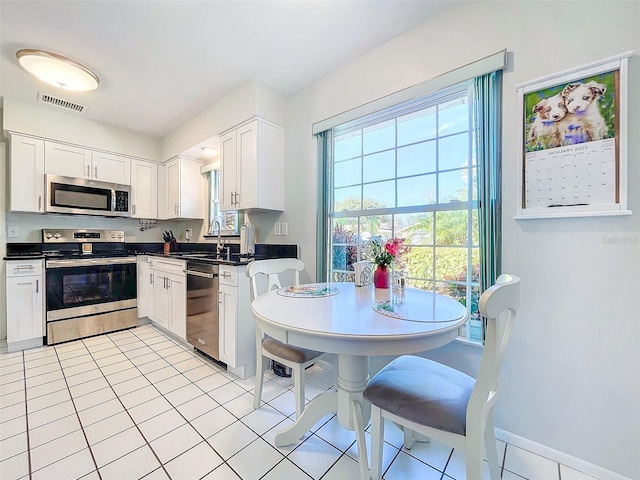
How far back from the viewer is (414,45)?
6.12 feet

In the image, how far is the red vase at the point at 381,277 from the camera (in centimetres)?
169

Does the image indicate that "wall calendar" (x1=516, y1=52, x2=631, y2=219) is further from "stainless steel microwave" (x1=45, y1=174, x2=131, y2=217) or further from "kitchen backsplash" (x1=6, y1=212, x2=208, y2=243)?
"stainless steel microwave" (x1=45, y1=174, x2=131, y2=217)

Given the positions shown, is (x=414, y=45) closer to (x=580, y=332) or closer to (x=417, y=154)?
(x=417, y=154)

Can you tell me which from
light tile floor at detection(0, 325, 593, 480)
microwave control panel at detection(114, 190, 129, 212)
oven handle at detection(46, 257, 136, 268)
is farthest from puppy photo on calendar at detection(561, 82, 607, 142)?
microwave control panel at detection(114, 190, 129, 212)

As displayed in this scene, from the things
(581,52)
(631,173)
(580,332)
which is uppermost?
(581,52)

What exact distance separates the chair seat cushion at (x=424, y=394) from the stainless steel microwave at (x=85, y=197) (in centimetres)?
376

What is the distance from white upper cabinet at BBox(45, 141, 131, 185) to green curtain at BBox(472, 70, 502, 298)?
407 centimetres

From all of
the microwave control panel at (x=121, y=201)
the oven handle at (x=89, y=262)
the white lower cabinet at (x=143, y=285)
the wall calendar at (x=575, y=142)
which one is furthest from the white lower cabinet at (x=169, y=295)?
the wall calendar at (x=575, y=142)

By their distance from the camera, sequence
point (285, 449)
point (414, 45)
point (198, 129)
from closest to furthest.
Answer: point (285, 449) < point (414, 45) < point (198, 129)

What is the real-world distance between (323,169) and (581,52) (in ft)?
5.43

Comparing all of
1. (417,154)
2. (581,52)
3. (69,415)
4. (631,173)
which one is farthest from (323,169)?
(69,415)

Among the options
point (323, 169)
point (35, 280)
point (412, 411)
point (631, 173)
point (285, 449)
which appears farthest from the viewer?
point (35, 280)

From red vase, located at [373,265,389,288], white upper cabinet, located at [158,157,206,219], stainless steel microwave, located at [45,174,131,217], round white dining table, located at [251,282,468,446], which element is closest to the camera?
round white dining table, located at [251,282,468,446]

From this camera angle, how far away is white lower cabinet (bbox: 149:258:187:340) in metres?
2.77
